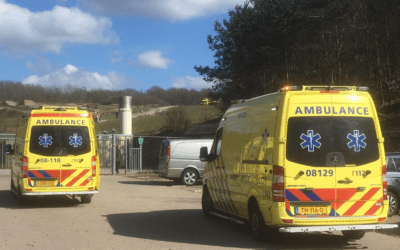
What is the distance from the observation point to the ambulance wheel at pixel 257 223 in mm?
8477

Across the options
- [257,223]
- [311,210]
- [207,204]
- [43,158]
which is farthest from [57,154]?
[311,210]

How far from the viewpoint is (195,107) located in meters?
100

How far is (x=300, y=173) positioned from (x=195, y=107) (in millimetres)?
92586

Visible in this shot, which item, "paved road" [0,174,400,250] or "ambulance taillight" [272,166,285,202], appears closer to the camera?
"ambulance taillight" [272,166,285,202]

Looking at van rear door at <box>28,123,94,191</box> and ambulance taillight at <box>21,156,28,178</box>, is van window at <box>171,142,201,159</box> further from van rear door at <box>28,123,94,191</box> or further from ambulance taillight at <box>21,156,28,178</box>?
ambulance taillight at <box>21,156,28,178</box>

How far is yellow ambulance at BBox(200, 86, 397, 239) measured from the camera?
7926mm

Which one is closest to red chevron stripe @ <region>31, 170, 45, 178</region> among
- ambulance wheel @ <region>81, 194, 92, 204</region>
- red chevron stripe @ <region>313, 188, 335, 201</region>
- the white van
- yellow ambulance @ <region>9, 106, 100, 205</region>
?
yellow ambulance @ <region>9, 106, 100, 205</region>

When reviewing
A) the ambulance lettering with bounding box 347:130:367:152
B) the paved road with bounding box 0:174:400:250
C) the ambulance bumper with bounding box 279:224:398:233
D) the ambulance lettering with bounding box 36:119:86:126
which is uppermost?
the ambulance lettering with bounding box 36:119:86:126

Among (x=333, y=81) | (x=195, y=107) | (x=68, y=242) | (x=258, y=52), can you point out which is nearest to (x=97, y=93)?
(x=195, y=107)

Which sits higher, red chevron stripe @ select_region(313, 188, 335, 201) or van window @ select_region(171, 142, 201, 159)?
van window @ select_region(171, 142, 201, 159)

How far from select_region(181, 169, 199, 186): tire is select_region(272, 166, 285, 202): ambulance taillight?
14599 mm

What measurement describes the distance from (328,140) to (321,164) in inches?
15.4

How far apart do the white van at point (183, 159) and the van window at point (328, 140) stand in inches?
559

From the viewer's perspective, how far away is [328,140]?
320 inches
